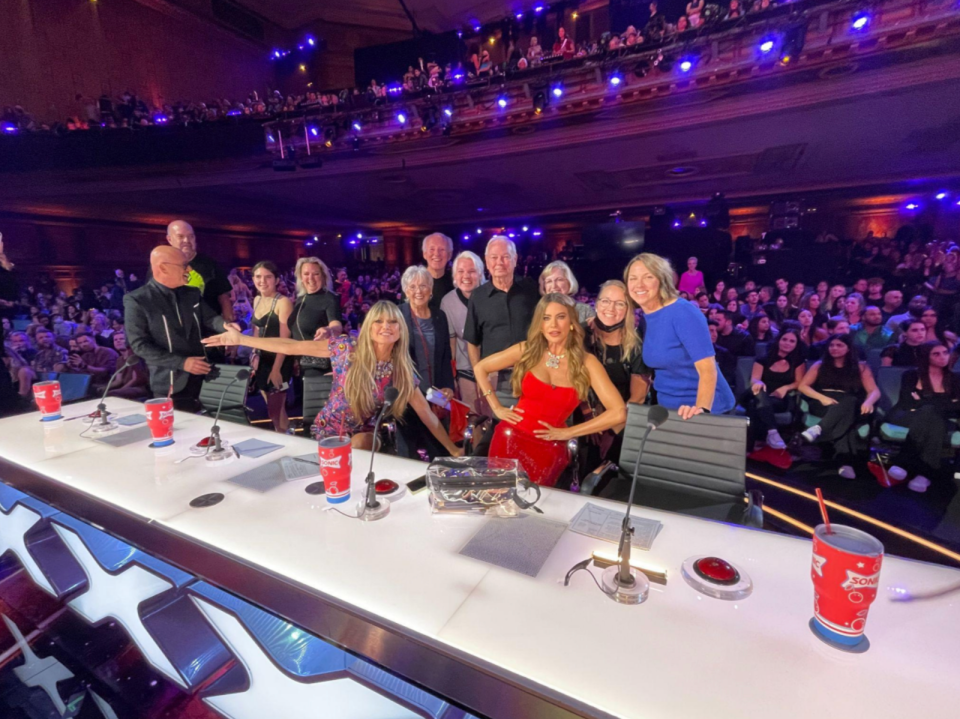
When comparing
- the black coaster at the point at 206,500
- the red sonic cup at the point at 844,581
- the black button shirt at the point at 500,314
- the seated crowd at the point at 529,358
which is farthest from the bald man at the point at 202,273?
the red sonic cup at the point at 844,581

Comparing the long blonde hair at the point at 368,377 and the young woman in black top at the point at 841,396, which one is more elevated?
the long blonde hair at the point at 368,377

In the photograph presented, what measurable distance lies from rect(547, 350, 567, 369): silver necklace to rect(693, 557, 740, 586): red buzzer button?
1.34 meters

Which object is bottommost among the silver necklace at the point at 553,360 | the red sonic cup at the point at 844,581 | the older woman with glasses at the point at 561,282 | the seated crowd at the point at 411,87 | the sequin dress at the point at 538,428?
the sequin dress at the point at 538,428

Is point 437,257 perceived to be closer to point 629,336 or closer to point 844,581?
point 629,336

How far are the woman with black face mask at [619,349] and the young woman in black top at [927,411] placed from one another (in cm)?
208

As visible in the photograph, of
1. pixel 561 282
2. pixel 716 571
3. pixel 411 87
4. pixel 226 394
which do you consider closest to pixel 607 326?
pixel 561 282

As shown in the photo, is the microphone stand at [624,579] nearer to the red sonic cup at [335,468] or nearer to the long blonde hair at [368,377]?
the red sonic cup at [335,468]

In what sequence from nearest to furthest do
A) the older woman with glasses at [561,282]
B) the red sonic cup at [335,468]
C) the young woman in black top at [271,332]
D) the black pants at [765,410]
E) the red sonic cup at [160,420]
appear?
the red sonic cup at [335,468]
the red sonic cup at [160,420]
the older woman with glasses at [561,282]
the young woman in black top at [271,332]
the black pants at [765,410]

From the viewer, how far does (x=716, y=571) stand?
1.03m

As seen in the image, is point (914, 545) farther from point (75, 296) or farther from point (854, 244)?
point (75, 296)

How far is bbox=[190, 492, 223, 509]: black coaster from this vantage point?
139 centimetres

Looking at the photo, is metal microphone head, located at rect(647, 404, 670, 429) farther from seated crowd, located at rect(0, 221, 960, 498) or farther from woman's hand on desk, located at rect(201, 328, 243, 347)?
woman's hand on desk, located at rect(201, 328, 243, 347)

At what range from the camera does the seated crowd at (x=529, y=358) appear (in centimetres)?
231

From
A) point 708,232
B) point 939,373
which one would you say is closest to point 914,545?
point 939,373
